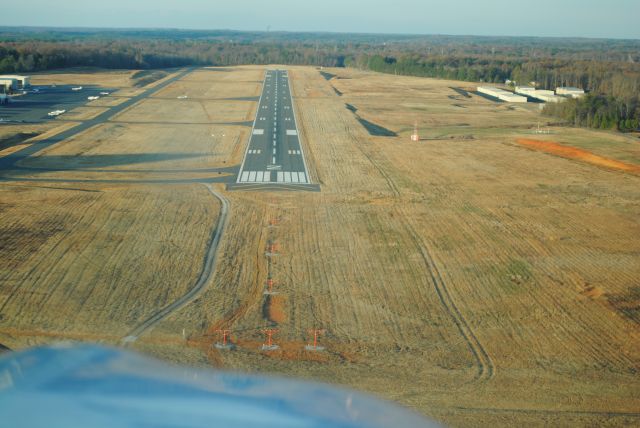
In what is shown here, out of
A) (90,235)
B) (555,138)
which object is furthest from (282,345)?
(555,138)

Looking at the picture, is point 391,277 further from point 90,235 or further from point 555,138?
point 555,138

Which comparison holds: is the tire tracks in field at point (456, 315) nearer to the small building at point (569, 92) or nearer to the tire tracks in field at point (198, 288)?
the tire tracks in field at point (198, 288)

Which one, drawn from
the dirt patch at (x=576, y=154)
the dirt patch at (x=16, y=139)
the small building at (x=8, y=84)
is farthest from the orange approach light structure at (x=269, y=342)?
the small building at (x=8, y=84)

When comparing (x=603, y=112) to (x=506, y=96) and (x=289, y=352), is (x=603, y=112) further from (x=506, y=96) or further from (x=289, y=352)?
(x=289, y=352)

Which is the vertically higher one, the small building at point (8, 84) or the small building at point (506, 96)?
the small building at point (8, 84)

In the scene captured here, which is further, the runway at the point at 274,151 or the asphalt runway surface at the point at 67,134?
the asphalt runway surface at the point at 67,134
